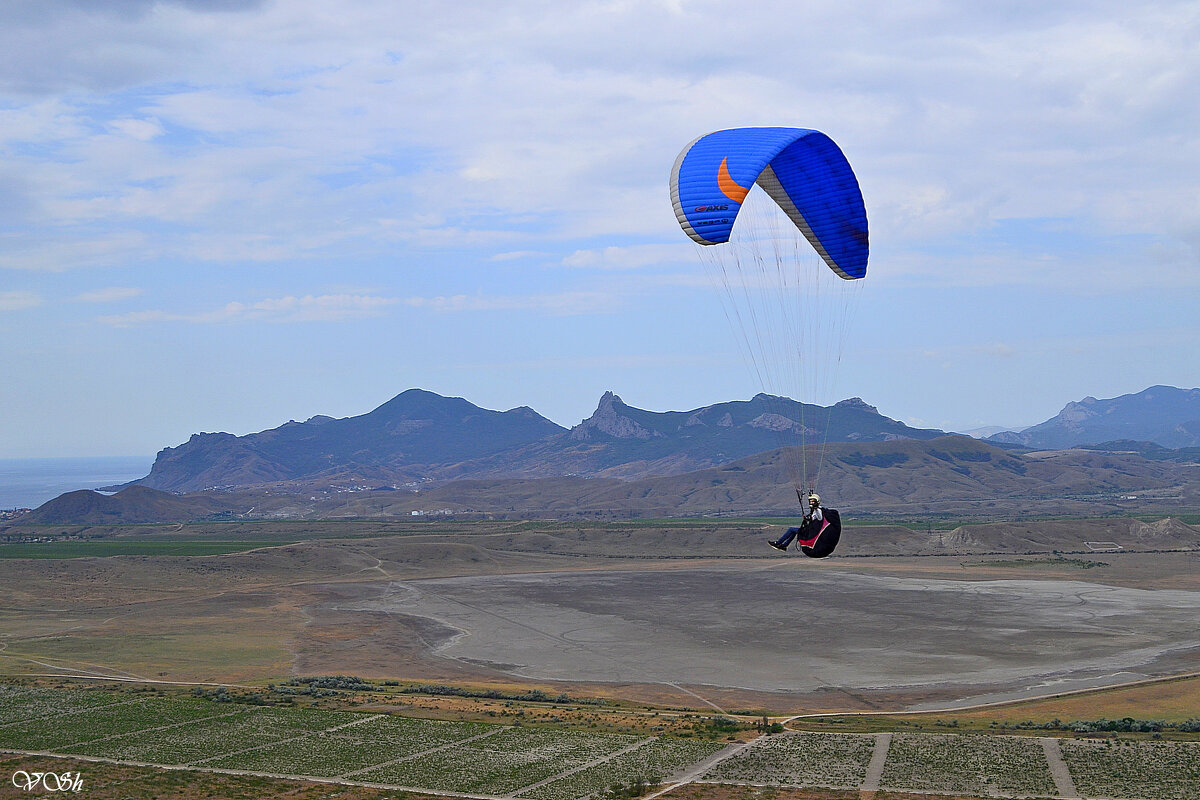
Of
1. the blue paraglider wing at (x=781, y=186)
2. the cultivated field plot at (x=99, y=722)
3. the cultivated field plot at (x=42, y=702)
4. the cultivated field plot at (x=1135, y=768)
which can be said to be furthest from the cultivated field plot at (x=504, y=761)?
the blue paraglider wing at (x=781, y=186)

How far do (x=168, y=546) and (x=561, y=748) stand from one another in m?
109

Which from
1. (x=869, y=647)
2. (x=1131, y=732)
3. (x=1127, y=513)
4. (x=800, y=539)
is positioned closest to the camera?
(x=800, y=539)

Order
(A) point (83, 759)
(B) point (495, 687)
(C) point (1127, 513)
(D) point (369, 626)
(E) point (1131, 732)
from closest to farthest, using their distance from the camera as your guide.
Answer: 1. (A) point (83, 759)
2. (E) point (1131, 732)
3. (B) point (495, 687)
4. (D) point (369, 626)
5. (C) point (1127, 513)

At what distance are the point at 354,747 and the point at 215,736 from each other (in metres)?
5.52

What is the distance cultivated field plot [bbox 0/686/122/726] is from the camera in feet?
132

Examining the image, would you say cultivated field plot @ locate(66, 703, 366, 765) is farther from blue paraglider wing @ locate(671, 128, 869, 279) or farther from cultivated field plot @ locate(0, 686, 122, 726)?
blue paraglider wing @ locate(671, 128, 869, 279)

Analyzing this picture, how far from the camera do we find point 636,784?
3109cm

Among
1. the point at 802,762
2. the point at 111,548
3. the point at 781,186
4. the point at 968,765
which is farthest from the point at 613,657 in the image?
the point at 111,548

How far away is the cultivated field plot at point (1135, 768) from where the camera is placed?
30.0 m

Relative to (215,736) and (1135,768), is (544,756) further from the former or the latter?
(1135,768)

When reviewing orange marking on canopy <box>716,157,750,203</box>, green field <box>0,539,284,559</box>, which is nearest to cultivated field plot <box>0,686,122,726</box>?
orange marking on canopy <box>716,157,750,203</box>

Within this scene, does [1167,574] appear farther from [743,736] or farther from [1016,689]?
[743,736]

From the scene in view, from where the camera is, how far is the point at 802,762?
33.7 meters

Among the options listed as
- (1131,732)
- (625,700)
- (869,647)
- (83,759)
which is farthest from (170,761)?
(869,647)
